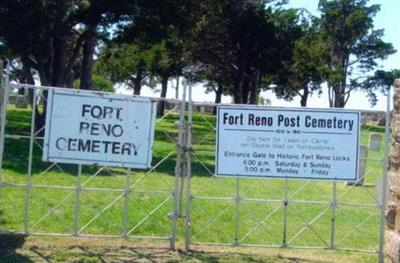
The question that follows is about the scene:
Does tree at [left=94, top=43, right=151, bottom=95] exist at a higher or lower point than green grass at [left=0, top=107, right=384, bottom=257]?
higher

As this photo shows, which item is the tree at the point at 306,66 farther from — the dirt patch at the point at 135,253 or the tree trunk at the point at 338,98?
the dirt patch at the point at 135,253

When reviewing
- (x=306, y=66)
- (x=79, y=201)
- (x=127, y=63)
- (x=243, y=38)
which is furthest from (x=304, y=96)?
(x=79, y=201)

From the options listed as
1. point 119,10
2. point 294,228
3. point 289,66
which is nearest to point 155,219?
A: point 294,228

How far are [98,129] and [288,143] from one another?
241 centimetres

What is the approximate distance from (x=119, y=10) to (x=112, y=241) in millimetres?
16646

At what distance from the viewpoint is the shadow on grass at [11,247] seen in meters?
7.29

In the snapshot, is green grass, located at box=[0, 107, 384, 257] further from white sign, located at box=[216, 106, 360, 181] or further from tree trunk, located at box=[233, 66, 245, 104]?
tree trunk, located at box=[233, 66, 245, 104]

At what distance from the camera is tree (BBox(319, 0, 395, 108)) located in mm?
59594

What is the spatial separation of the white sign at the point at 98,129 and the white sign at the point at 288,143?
989mm

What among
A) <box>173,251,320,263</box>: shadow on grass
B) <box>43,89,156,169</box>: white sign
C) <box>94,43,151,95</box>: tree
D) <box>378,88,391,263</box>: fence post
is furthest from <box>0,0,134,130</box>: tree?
<box>94,43,151,95</box>: tree

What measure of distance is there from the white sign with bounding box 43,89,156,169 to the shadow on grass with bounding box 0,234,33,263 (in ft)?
3.82

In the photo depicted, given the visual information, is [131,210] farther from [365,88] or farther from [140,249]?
[365,88]

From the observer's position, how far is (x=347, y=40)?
61500 millimetres

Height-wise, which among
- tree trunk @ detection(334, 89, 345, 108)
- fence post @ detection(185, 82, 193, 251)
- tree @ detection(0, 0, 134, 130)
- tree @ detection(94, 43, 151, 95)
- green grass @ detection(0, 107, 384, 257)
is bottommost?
green grass @ detection(0, 107, 384, 257)
